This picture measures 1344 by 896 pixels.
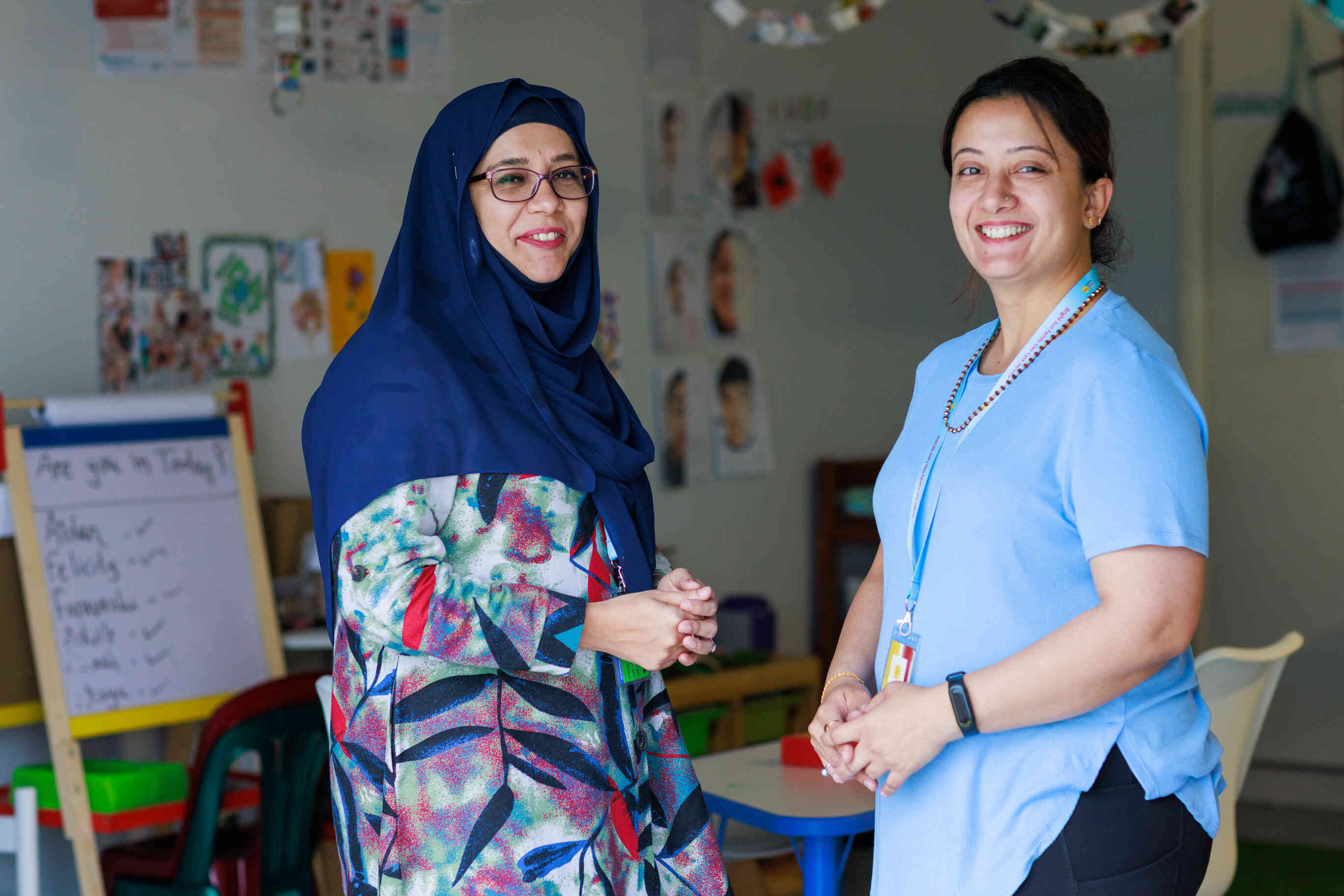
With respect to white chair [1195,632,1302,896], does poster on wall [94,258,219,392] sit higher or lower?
higher

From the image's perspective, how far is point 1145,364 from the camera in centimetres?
136

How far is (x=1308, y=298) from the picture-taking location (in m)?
4.91

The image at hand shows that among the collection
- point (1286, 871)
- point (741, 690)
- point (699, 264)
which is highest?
point (699, 264)

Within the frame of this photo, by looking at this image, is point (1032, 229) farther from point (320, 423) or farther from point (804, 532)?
point (804, 532)

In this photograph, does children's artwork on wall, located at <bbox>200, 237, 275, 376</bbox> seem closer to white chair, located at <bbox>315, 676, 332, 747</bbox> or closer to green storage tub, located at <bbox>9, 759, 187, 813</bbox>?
green storage tub, located at <bbox>9, 759, 187, 813</bbox>

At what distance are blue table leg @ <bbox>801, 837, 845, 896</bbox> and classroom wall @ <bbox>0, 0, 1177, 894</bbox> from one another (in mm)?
1842

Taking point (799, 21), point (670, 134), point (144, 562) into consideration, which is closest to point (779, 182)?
point (670, 134)

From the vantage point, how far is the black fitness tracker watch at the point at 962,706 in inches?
53.0

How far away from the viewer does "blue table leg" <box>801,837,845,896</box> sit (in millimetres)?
2338

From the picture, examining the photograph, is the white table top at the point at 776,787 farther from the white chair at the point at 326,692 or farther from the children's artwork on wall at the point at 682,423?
the children's artwork on wall at the point at 682,423

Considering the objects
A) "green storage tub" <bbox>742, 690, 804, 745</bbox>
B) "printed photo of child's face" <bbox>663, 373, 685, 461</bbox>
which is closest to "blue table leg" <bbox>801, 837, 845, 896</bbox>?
"green storage tub" <bbox>742, 690, 804, 745</bbox>

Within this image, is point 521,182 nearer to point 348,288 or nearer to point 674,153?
point 348,288

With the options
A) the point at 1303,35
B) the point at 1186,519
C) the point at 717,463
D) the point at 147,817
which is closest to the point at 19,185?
the point at 147,817

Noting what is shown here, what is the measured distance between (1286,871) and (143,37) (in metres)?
3.97
